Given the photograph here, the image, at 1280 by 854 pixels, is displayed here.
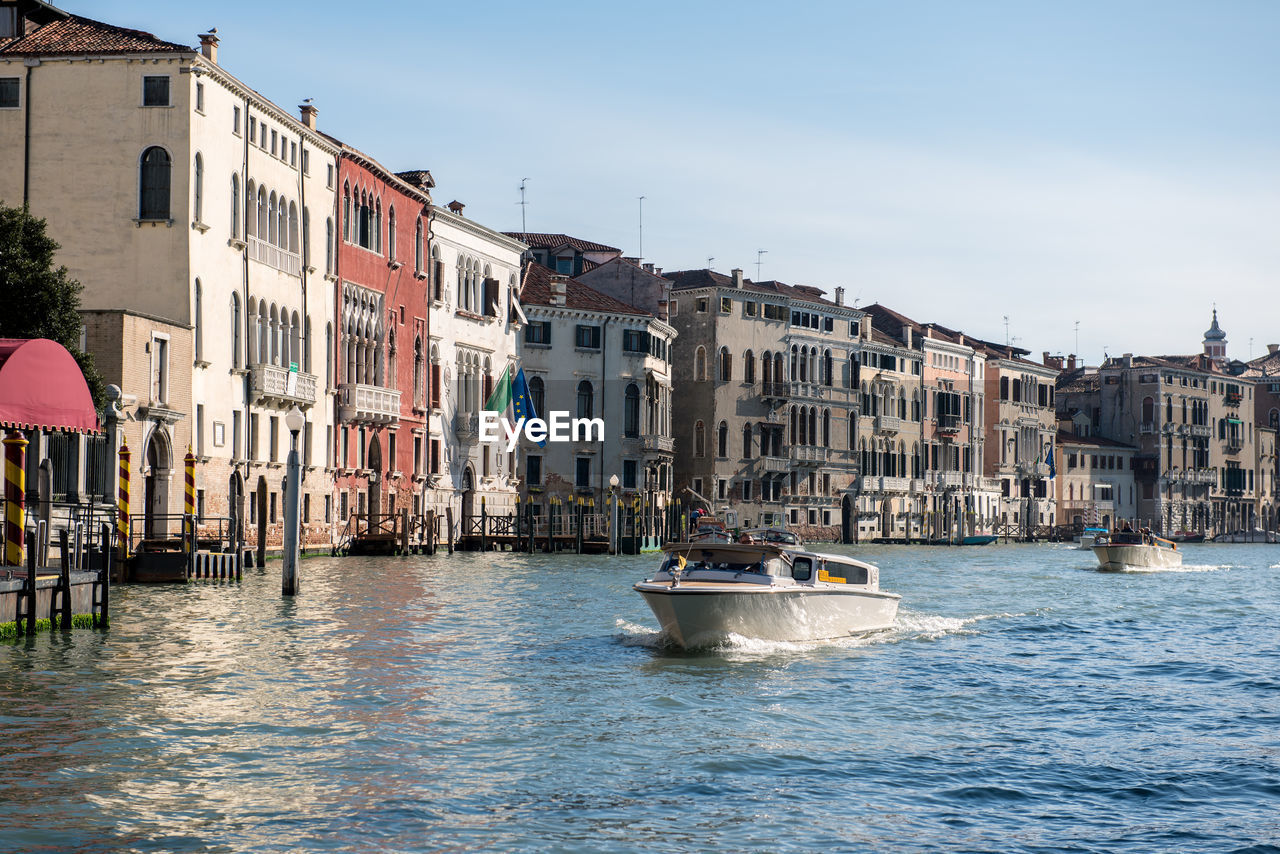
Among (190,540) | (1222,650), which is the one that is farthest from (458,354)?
(1222,650)

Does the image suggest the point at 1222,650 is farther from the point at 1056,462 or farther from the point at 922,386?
the point at 1056,462

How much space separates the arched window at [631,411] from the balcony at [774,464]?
12487mm

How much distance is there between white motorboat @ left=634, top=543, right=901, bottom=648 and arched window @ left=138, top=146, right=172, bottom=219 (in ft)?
64.3

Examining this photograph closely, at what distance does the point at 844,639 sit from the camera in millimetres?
21938

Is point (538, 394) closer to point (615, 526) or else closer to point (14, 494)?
point (615, 526)

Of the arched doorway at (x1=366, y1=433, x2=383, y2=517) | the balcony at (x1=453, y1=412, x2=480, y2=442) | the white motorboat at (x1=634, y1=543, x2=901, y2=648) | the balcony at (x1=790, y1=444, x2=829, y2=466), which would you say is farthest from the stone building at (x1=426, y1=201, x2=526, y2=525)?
the white motorboat at (x1=634, y1=543, x2=901, y2=648)

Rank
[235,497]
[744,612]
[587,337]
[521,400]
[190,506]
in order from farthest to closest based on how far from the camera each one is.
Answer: [587,337]
[521,400]
[235,497]
[190,506]
[744,612]

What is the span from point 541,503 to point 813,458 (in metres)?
21.3

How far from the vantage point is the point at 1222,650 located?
78.8 feet

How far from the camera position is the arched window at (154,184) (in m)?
35.7

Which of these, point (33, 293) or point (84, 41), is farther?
point (84, 41)

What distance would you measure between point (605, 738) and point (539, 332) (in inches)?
1936

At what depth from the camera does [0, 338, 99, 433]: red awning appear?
65.0ft

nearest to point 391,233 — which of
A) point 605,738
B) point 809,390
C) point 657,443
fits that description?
point 657,443
